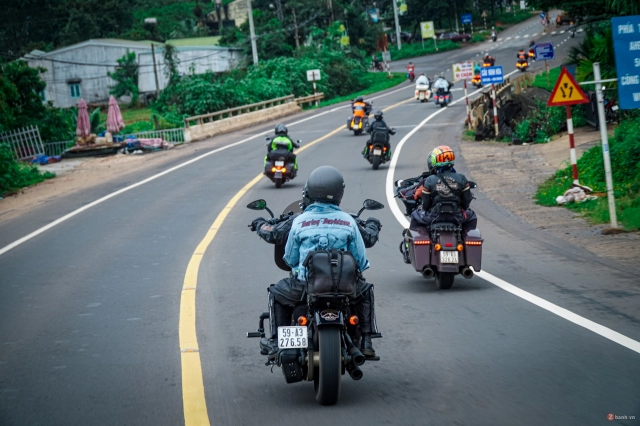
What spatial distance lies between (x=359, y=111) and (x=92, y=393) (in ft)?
104

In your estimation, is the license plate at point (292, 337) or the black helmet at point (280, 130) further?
the black helmet at point (280, 130)

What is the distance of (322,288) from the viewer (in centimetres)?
603

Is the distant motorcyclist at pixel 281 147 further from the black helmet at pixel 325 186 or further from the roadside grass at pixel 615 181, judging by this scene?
the black helmet at pixel 325 186

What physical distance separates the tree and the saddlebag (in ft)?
233

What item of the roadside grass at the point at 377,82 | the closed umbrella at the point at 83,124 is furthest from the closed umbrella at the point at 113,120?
the roadside grass at the point at 377,82

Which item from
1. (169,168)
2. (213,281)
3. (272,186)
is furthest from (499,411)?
(169,168)

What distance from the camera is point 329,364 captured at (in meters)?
5.96

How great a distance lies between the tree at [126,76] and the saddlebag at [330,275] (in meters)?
71.1

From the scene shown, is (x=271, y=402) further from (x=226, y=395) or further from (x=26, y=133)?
(x=26, y=133)

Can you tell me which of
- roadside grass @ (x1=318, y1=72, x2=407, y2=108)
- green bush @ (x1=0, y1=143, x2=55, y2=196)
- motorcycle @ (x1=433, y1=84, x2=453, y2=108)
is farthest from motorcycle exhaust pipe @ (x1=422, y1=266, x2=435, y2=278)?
roadside grass @ (x1=318, y1=72, x2=407, y2=108)

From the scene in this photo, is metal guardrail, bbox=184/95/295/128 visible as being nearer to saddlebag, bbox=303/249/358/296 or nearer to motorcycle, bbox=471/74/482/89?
motorcycle, bbox=471/74/482/89

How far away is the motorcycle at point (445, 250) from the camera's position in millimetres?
10367

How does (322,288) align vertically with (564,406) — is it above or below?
above

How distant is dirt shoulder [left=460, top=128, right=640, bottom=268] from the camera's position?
525 inches
